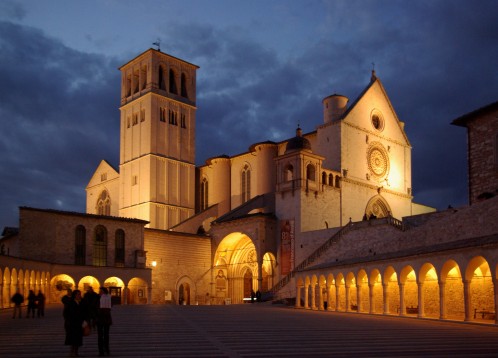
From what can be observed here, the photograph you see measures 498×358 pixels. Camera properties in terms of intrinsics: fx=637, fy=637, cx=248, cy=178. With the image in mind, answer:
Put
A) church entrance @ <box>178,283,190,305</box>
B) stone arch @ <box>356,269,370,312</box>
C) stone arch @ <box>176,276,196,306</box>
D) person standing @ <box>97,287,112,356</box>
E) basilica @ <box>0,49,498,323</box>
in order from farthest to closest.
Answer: church entrance @ <box>178,283,190,305</box>
stone arch @ <box>176,276,196,306</box>
stone arch @ <box>356,269,370,312</box>
basilica @ <box>0,49,498,323</box>
person standing @ <box>97,287,112,356</box>

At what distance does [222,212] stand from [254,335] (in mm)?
46743

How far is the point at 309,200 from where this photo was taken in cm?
5066

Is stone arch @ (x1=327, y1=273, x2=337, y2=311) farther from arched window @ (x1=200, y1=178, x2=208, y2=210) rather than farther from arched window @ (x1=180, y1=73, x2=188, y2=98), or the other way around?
arched window @ (x1=180, y1=73, x2=188, y2=98)

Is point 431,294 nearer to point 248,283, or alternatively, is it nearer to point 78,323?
point 78,323

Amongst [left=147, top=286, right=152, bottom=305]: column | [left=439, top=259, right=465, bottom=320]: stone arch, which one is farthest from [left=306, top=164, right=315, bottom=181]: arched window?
[left=439, top=259, right=465, bottom=320]: stone arch

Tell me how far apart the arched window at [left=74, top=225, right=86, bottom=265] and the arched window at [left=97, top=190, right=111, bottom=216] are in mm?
25576

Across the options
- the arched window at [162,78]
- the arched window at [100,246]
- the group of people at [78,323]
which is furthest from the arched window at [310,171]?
the group of people at [78,323]

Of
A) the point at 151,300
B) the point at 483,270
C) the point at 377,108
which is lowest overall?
the point at 151,300

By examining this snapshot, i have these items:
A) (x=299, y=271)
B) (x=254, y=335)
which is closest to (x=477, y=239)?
(x=254, y=335)

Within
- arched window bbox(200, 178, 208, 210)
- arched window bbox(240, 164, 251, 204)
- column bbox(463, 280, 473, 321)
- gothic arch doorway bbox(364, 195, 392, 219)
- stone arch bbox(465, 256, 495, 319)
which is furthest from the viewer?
arched window bbox(200, 178, 208, 210)

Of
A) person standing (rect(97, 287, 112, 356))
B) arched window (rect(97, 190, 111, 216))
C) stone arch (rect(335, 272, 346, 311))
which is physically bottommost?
stone arch (rect(335, 272, 346, 311))

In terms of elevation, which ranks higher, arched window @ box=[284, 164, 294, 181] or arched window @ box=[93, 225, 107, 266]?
arched window @ box=[284, 164, 294, 181]

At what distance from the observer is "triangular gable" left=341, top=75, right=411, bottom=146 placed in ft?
184

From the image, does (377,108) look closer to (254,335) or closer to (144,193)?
(144,193)
